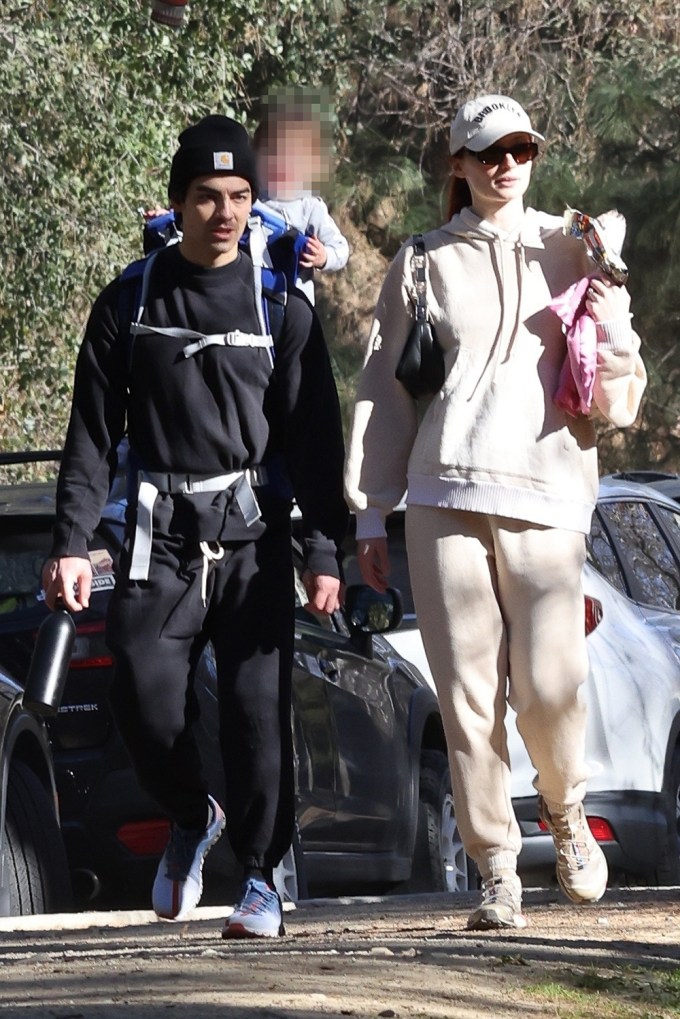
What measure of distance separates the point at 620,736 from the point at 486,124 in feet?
12.7

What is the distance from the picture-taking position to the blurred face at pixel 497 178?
17.7 ft

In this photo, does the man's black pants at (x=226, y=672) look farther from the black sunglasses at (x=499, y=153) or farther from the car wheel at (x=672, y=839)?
the car wheel at (x=672, y=839)

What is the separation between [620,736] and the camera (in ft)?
28.4

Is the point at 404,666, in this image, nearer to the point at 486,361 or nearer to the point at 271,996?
the point at 486,361

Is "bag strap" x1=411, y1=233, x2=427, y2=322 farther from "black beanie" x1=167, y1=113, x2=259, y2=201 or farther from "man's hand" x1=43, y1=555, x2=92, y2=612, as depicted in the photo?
"man's hand" x1=43, y1=555, x2=92, y2=612

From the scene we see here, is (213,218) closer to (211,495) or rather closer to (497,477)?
(211,495)

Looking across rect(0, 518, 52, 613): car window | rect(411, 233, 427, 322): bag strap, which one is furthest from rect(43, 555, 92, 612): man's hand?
rect(0, 518, 52, 613): car window

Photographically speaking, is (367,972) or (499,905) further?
(499,905)

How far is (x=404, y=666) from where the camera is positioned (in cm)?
830

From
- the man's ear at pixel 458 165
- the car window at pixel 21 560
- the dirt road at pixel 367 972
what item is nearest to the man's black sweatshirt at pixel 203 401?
the man's ear at pixel 458 165

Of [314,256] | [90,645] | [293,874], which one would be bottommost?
[293,874]

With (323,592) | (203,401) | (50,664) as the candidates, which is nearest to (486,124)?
(203,401)

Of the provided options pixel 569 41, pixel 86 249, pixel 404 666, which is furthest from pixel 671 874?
pixel 569 41

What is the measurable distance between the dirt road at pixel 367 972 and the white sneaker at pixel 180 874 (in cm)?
10
